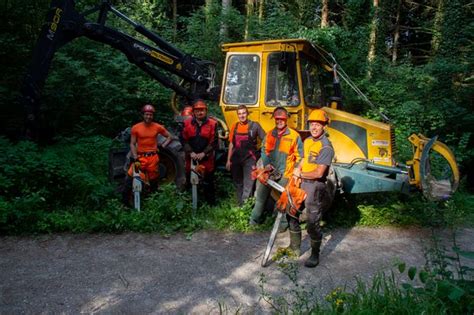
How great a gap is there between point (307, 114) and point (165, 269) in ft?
11.1

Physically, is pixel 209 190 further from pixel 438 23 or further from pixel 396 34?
pixel 396 34

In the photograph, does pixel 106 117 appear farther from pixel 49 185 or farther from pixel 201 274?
pixel 201 274

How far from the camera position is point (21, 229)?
541 centimetres

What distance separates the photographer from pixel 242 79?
6809mm

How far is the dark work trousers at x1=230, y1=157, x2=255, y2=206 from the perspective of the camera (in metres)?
6.33

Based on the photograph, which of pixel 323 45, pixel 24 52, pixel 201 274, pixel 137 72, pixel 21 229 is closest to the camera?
pixel 201 274

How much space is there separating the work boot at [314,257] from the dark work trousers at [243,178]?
6.19 feet

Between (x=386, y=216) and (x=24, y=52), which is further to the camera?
(x=24, y=52)

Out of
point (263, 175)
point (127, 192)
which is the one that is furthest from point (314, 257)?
point (127, 192)

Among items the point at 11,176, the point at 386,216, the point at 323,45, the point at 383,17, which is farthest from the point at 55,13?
the point at 383,17

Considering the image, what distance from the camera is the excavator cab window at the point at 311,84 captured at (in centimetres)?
650

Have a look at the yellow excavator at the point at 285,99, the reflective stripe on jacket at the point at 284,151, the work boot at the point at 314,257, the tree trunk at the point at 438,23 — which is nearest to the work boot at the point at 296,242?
the work boot at the point at 314,257

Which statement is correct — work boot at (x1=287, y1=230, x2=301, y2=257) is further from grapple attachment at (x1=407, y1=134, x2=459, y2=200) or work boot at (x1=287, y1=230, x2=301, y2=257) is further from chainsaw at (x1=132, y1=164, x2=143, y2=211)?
chainsaw at (x1=132, y1=164, x2=143, y2=211)

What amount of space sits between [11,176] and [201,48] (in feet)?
28.9
